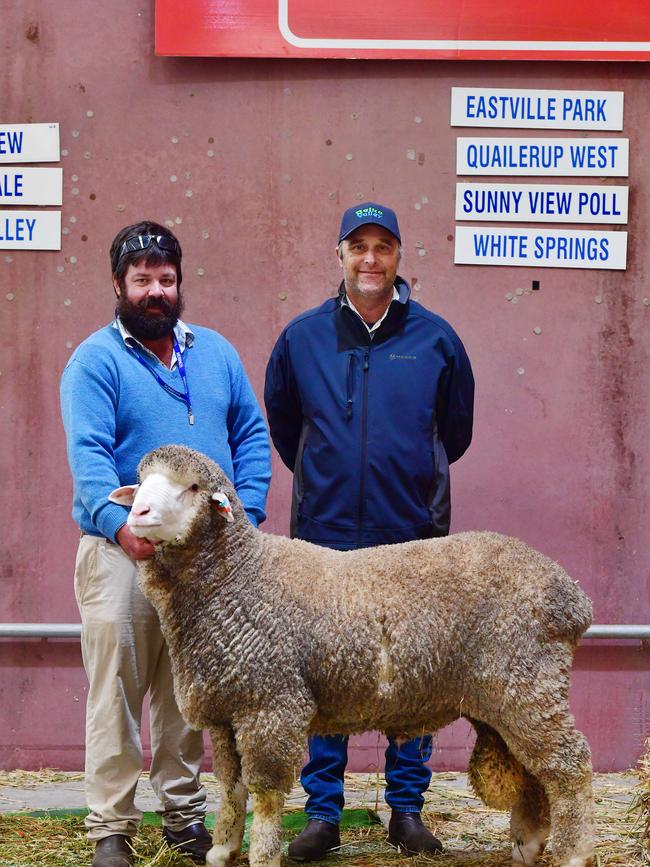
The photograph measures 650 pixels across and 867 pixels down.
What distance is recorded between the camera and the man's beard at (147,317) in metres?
4.18

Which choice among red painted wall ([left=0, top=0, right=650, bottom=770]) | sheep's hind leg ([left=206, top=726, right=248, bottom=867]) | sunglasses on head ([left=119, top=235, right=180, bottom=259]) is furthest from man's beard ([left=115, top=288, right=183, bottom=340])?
red painted wall ([left=0, top=0, right=650, bottom=770])

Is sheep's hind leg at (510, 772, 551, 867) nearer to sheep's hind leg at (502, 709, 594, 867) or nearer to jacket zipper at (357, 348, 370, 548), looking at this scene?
sheep's hind leg at (502, 709, 594, 867)

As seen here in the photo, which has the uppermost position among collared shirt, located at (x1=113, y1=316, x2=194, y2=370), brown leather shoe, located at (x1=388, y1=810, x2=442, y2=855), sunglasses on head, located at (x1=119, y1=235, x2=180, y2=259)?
sunglasses on head, located at (x1=119, y1=235, x2=180, y2=259)

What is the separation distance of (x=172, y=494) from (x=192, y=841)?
4.91 feet

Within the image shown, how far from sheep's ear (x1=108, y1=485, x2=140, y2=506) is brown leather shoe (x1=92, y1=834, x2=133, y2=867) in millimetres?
1279

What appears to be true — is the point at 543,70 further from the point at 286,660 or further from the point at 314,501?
the point at 286,660

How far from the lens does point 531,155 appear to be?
224 inches

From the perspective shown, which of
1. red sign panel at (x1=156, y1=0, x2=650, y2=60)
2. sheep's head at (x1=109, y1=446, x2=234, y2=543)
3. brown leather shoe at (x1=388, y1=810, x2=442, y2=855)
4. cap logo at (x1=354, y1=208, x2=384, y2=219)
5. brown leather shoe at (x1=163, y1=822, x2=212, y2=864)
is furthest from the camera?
red sign panel at (x1=156, y1=0, x2=650, y2=60)

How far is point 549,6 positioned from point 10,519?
3641 millimetres

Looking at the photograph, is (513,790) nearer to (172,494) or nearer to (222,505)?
(222,505)

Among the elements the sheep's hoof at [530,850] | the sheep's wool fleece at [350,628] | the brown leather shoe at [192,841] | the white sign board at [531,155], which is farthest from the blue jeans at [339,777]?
the white sign board at [531,155]

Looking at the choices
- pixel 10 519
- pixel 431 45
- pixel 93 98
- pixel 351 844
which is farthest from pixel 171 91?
pixel 351 844

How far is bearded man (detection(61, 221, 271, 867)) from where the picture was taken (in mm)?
4090

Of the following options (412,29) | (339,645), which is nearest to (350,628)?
(339,645)
